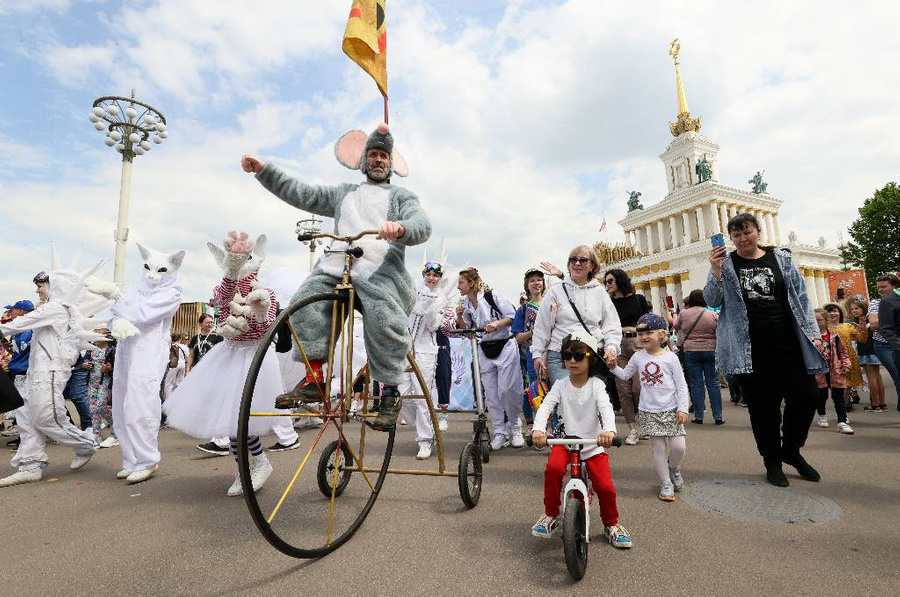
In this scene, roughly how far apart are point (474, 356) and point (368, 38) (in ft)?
9.28

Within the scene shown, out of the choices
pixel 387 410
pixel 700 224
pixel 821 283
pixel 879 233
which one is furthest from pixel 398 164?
pixel 821 283

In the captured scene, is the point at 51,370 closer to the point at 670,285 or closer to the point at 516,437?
the point at 516,437

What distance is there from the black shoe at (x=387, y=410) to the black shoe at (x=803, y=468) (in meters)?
3.72

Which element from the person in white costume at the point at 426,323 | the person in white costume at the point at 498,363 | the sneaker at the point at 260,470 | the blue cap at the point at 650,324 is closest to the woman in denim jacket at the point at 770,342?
the blue cap at the point at 650,324

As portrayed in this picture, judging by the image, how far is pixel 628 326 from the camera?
19.7 ft

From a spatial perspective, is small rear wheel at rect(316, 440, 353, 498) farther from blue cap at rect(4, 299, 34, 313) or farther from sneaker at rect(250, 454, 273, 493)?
blue cap at rect(4, 299, 34, 313)

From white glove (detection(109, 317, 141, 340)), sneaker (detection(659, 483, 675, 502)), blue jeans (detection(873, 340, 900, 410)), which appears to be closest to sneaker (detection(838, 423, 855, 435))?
blue jeans (detection(873, 340, 900, 410))

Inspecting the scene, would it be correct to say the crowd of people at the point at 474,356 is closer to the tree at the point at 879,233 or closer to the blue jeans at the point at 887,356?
the blue jeans at the point at 887,356

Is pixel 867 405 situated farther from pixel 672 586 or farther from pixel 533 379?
pixel 672 586

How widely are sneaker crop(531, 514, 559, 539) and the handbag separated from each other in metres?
3.04

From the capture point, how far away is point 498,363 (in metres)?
5.82

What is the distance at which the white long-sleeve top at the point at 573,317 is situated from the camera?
4.25 m

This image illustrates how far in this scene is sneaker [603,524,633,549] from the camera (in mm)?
2764

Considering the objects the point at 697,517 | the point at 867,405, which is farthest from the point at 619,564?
the point at 867,405
